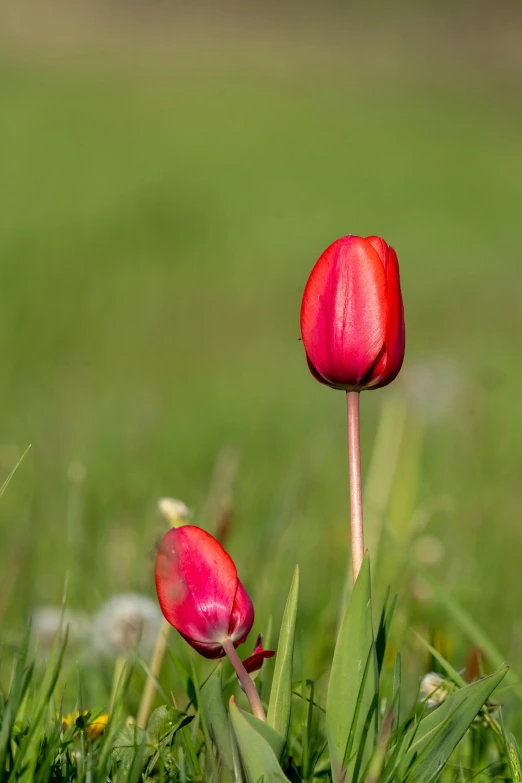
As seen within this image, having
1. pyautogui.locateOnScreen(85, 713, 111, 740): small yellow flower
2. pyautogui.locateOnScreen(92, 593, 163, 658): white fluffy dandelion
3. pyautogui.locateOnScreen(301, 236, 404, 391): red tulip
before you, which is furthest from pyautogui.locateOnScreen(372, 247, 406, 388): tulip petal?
pyautogui.locateOnScreen(92, 593, 163, 658): white fluffy dandelion

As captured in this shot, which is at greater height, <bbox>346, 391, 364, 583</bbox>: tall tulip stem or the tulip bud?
<bbox>346, 391, 364, 583</bbox>: tall tulip stem

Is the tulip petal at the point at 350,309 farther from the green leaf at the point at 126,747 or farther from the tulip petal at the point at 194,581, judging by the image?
the green leaf at the point at 126,747

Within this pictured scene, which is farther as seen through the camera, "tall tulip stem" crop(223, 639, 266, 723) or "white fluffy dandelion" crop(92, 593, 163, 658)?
"white fluffy dandelion" crop(92, 593, 163, 658)

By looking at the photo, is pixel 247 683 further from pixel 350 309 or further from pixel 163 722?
pixel 350 309

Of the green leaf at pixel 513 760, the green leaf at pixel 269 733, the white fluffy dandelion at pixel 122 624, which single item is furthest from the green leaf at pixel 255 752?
the white fluffy dandelion at pixel 122 624

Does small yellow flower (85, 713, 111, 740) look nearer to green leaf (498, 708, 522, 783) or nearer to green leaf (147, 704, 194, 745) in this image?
green leaf (147, 704, 194, 745)

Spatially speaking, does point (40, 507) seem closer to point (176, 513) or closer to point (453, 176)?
point (176, 513)

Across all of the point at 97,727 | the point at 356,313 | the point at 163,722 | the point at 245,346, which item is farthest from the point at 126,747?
the point at 245,346
